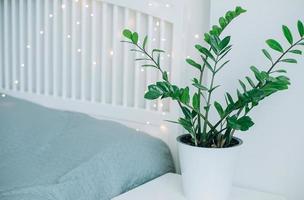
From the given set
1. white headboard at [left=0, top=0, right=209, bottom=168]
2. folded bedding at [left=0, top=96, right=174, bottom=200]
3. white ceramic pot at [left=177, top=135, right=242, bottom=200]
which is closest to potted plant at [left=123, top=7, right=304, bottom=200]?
white ceramic pot at [left=177, top=135, right=242, bottom=200]

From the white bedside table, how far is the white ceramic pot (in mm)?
71

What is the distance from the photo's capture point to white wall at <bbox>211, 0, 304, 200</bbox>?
143 centimetres

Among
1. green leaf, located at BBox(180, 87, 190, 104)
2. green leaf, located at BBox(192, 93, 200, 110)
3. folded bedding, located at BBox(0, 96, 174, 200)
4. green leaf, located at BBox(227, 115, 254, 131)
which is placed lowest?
folded bedding, located at BBox(0, 96, 174, 200)

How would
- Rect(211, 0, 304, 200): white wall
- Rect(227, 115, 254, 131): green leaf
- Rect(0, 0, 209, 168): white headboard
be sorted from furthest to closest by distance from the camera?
Rect(0, 0, 209, 168): white headboard → Rect(211, 0, 304, 200): white wall → Rect(227, 115, 254, 131): green leaf

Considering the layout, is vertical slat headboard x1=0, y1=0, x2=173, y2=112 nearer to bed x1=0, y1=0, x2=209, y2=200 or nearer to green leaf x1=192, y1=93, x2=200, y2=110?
bed x1=0, y1=0, x2=209, y2=200

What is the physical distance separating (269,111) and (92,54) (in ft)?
2.62

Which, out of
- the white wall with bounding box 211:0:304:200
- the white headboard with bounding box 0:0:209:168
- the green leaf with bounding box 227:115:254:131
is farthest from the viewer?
the white headboard with bounding box 0:0:209:168

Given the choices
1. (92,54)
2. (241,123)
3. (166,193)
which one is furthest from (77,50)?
(241,123)

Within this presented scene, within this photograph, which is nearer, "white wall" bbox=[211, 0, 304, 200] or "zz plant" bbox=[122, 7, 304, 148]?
"zz plant" bbox=[122, 7, 304, 148]

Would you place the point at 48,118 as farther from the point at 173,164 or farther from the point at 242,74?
the point at 242,74

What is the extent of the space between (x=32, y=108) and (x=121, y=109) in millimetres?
346

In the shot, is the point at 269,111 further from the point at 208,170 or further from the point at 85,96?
the point at 85,96

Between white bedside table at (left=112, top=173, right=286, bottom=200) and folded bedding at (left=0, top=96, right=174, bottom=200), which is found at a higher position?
folded bedding at (left=0, top=96, right=174, bottom=200)

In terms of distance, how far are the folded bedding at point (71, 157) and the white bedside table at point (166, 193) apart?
0.18 ft
